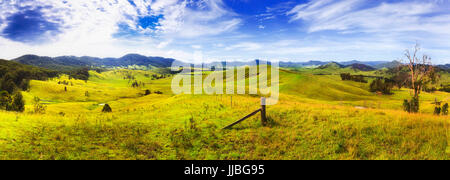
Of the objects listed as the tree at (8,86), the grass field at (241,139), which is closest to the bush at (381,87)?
the grass field at (241,139)

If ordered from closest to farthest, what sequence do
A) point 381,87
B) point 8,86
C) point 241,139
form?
point 241,139, point 381,87, point 8,86

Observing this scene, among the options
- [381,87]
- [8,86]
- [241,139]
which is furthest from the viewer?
[8,86]

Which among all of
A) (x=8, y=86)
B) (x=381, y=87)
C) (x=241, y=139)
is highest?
(x=241, y=139)

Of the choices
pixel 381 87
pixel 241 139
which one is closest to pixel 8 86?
pixel 241 139

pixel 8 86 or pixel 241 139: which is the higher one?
pixel 241 139

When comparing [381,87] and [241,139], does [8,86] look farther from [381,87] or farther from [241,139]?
[381,87]

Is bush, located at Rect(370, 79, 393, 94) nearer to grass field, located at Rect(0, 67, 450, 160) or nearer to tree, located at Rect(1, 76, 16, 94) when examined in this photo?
grass field, located at Rect(0, 67, 450, 160)

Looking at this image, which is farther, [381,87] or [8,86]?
[8,86]

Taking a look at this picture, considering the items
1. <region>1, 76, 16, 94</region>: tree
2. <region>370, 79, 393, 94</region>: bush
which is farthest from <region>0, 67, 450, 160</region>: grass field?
<region>1, 76, 16, 94</region>: tree

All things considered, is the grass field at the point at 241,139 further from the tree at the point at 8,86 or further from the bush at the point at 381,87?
the tree at the point at 8,86

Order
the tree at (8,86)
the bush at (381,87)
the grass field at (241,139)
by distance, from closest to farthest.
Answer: the grass field at (241,139) → the bush at (381,87) → the tree at (8,86)
